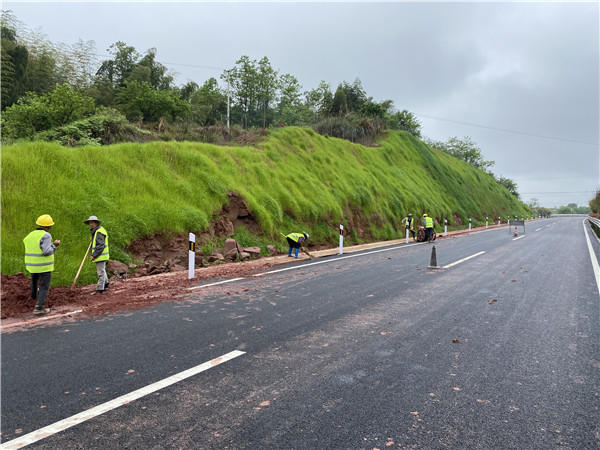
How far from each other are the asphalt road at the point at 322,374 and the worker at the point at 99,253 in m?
1.98

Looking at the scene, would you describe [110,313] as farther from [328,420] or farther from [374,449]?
[374,449]

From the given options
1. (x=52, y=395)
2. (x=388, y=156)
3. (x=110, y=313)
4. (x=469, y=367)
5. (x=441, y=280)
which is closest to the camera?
(x=52, y=395)

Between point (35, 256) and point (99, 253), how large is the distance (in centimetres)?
133

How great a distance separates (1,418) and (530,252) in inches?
646

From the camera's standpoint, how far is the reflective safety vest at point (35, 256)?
586cm

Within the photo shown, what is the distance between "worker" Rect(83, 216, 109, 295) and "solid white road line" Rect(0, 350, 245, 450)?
4.52 meters

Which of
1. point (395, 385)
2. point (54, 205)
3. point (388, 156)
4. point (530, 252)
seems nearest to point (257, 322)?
point (395, 385)

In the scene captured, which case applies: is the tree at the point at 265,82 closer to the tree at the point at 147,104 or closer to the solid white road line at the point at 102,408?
the tree at the point at 147,104

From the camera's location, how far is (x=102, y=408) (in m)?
2.86

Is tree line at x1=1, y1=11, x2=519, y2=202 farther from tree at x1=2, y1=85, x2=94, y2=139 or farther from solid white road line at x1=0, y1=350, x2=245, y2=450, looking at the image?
solid white road line at x1=0, y1=350, x2=245, y2=450

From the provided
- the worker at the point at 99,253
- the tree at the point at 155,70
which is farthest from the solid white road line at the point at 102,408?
the tree at the point at 155,70

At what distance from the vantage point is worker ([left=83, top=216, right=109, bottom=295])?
711 centimetres

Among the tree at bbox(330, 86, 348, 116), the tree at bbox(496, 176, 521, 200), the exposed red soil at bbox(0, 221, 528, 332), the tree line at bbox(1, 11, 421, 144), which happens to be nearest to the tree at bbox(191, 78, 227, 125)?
the tree line at bbox(1, 11, 421, 144)

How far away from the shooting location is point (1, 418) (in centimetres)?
273
